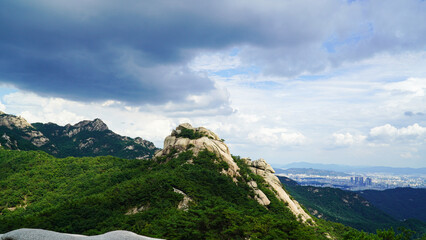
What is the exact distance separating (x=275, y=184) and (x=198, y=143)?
26.8 meters

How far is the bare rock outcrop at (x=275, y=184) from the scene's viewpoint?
66188 millimetres

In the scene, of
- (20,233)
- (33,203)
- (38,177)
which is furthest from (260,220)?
(38,177)

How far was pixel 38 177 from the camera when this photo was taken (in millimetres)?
82688

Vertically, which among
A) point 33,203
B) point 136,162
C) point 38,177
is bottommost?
point 33,203

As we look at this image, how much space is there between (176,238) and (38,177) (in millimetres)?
79333

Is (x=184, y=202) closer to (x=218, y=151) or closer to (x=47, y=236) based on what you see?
(x=47, y=236)

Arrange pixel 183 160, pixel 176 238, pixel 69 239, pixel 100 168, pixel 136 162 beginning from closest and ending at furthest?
pixel 69 239, pixel 176 238, pixel 183 160, pixel 136 162, pixel 100 168

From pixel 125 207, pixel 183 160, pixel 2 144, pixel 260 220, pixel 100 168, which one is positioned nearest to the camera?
pixel 260 220

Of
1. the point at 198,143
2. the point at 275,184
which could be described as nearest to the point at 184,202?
the point at 198,143

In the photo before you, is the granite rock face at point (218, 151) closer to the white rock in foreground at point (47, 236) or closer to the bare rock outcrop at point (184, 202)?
the bare rock outcrop at point (184, 202)

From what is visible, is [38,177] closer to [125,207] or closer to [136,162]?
[136,162]

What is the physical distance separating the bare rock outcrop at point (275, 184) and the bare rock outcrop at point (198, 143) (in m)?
12.7

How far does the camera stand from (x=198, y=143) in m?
70.8

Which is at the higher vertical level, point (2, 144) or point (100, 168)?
point (2, 144)
